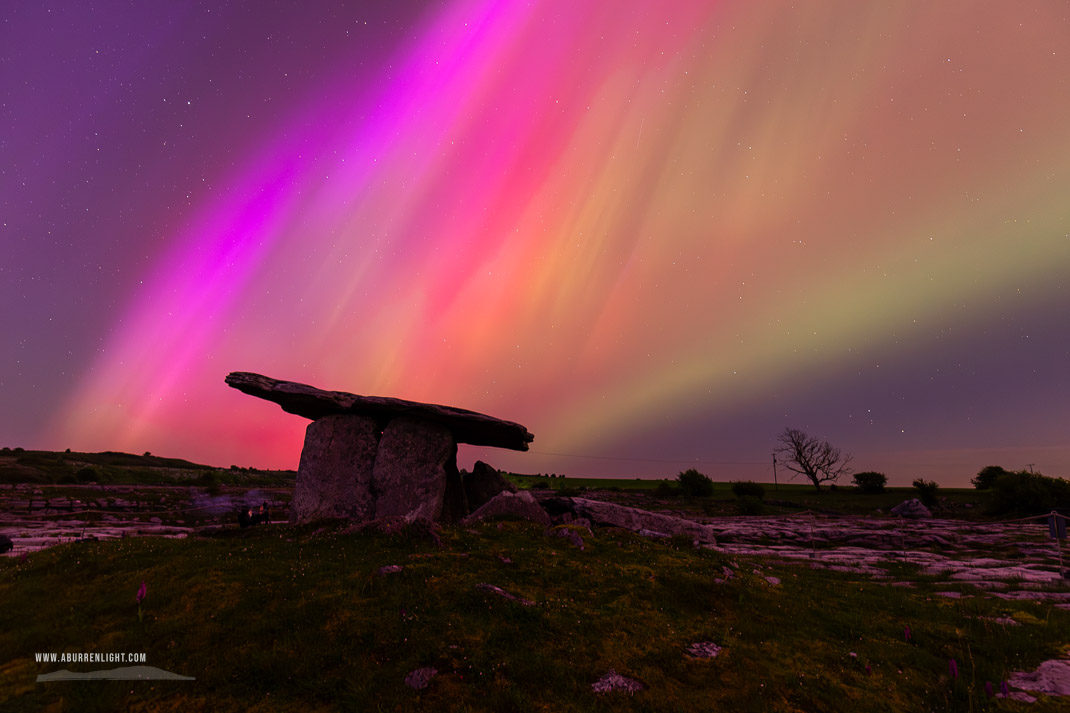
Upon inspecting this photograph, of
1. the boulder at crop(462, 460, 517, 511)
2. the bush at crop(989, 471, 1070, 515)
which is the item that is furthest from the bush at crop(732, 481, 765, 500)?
the boulder at crop(462, 460, 517, 511)

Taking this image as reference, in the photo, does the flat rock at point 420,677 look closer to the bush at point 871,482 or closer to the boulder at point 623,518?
A: the boulder at point 623,518

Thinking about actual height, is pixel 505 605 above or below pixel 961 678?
above

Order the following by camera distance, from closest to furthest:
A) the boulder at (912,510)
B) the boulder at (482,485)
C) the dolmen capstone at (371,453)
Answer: the dolmen capstone at (371,453) → the boulder at (482,485) → the boulder at (912,510)

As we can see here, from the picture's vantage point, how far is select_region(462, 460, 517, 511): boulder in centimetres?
2547

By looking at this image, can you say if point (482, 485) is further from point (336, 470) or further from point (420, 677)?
point (420, 677)

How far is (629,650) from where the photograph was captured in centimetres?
927

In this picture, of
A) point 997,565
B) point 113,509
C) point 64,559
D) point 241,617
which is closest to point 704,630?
point 241,617

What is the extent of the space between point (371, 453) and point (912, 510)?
56812mm

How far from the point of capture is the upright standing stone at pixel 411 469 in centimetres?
2100

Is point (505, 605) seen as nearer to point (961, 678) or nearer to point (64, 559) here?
point (961, 678)

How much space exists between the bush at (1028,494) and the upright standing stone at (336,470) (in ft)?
173

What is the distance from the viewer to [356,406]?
2275cm

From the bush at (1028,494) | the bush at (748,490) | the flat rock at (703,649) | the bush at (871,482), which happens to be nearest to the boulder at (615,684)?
the flat rock at (703,649)

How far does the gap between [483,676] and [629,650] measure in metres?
2.85
